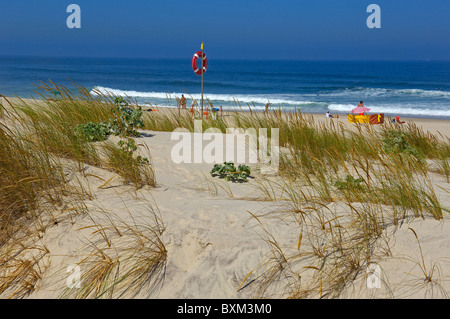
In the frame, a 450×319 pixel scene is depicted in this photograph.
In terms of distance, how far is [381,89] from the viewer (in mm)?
38156

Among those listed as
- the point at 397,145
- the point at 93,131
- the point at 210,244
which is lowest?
the point at 210,244

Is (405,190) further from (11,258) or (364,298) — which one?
(11,258)

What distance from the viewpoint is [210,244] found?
107 inches

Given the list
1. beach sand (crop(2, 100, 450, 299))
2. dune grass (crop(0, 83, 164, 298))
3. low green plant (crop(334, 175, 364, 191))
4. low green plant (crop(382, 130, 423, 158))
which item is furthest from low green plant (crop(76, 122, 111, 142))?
low green plant (crop(382, 130, 423, 158))

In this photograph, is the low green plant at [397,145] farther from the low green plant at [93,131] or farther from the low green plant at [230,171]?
the low green plant at [93,131]

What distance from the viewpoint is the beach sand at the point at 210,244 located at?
90.8 inches

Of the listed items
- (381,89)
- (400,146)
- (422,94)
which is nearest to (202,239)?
(400,146)

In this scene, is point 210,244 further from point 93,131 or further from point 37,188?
point 93,131

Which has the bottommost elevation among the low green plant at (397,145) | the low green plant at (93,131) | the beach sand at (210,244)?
the beach sand at (210,244)

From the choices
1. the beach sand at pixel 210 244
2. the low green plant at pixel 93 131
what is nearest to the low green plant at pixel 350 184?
the beach sand at pixel 210 244

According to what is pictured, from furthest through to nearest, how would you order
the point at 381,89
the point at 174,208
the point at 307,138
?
the point at 381,89 < the point at 307,138 < the point at 174,208

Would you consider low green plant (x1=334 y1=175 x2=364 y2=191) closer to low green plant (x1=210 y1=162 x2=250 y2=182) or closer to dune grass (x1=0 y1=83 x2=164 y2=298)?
low green plant (x1=210 y1=162 x2=250 y2=182)

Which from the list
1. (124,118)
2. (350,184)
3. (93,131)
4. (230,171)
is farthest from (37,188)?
(350,184)

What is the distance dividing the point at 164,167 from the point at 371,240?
3092 millimetres
